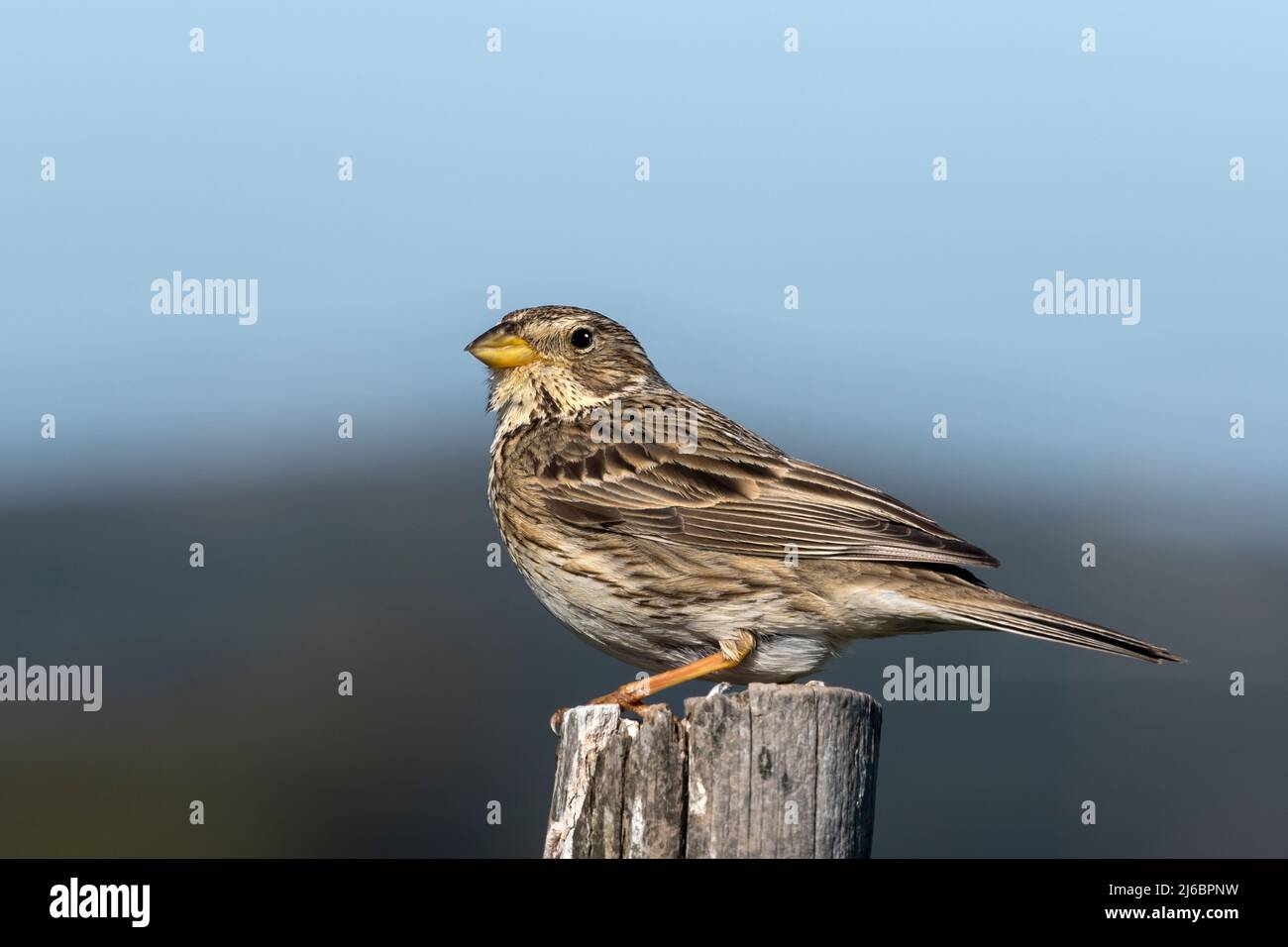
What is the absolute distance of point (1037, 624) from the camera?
24.5ft

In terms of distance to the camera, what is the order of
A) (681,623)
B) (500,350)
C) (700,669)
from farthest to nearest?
(500,350) → (681,623) → (700,669)

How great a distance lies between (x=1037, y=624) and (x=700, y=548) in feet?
6.03

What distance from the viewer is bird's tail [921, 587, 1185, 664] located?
7.02 meters

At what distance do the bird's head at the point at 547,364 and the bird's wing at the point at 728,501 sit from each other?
0.30 metres

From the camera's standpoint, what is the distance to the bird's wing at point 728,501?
8149 millimetres

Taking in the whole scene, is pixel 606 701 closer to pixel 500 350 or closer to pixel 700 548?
pixel 700 548

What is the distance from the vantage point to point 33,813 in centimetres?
3447

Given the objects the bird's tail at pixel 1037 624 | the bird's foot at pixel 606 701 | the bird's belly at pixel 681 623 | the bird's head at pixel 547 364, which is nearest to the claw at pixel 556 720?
the bird's foot at pixel 606 701

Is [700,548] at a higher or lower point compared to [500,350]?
lower

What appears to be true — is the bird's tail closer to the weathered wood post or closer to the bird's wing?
the bird's wing

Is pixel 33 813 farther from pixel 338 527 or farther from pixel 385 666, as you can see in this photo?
pixel 338 527

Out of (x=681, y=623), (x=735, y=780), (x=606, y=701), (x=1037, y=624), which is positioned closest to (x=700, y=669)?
(x=681, y=623)

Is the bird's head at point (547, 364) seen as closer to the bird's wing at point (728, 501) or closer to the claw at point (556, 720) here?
the bird's wing at point (728, 501)
